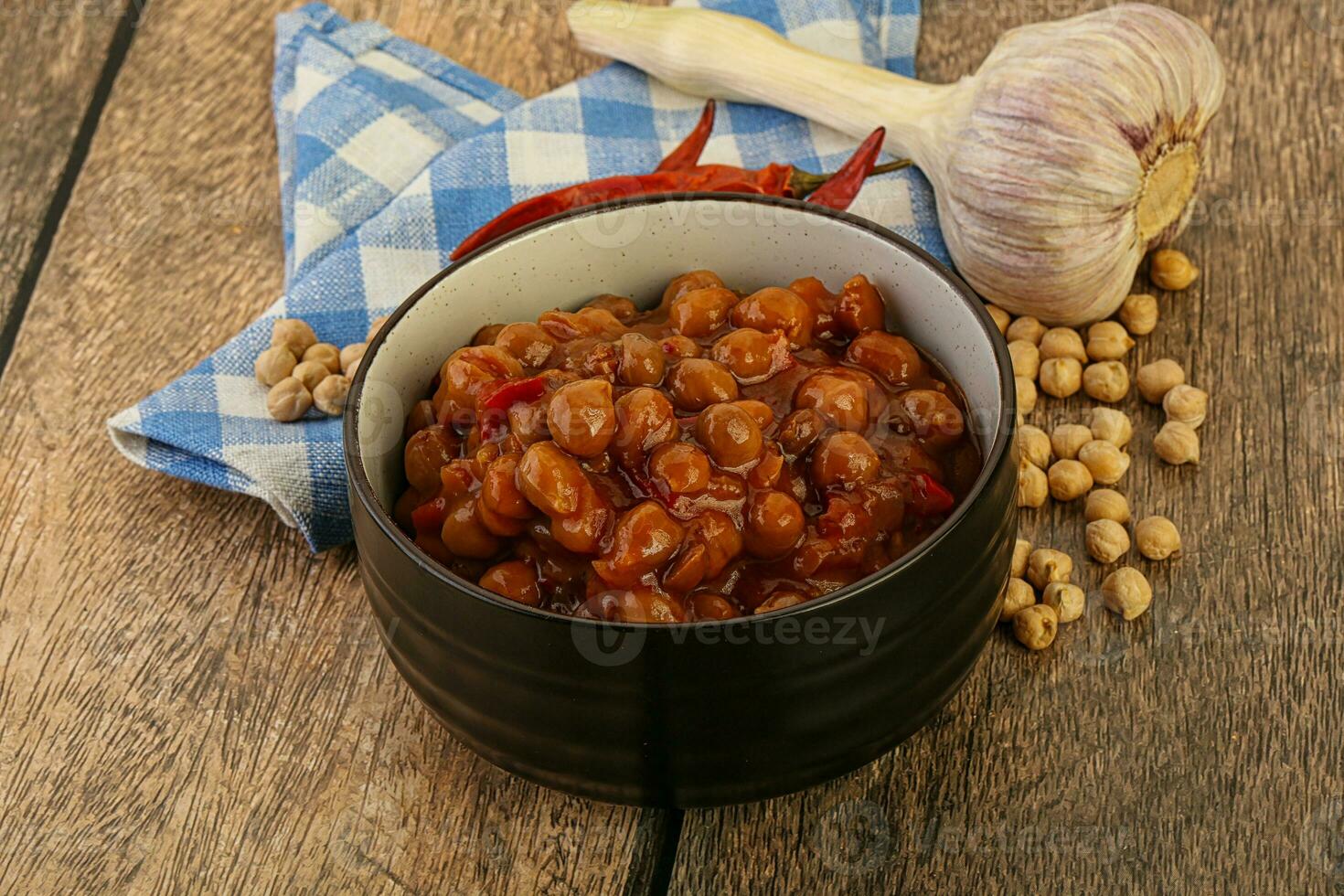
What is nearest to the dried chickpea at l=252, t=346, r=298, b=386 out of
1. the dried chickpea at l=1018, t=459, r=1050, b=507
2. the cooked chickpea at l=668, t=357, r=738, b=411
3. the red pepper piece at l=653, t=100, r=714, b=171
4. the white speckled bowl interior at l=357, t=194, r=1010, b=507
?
the white speckled bowl interior at l=357, t=194, r=1010, b=507

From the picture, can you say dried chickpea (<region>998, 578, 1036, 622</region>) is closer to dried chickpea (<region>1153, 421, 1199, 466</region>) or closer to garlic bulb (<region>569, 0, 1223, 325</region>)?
dried chickpea (<region>1153, 421, 1199, 466</region>)

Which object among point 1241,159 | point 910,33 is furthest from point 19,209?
point 1241,159

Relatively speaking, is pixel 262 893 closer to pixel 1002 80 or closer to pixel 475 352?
pixel 475 352

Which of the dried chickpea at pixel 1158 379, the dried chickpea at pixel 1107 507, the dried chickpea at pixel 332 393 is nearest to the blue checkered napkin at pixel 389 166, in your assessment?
the dried chickpea at pixel 332 393

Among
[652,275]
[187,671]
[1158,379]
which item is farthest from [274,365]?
[1158,379]

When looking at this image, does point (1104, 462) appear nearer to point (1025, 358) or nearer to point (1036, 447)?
point (1036, 447)

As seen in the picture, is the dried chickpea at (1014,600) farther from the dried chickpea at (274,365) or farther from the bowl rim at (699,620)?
the dried chickpea at (274,365)
